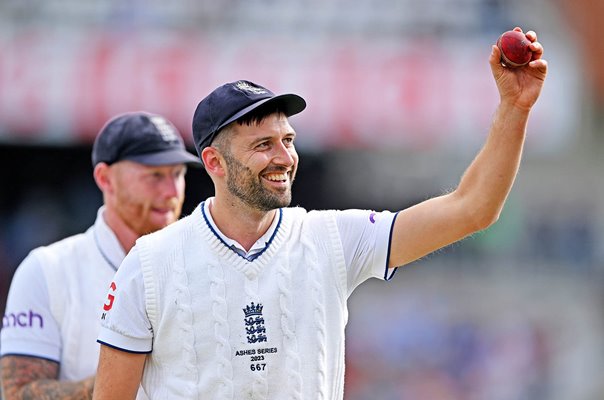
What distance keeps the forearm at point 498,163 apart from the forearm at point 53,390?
182 cm

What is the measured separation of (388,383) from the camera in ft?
55.1

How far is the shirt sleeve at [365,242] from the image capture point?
418cm

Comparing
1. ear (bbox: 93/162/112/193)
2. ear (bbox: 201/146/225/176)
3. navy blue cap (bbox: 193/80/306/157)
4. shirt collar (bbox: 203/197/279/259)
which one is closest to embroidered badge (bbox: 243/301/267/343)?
shirt collar (bbox: 203/197/279/259)

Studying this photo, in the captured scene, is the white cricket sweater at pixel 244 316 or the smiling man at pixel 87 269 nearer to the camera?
the white cricket sweater at pixel 244 316

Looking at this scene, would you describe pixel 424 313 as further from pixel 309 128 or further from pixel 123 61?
pixel 123 61

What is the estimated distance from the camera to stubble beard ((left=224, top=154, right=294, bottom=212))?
13.4ft

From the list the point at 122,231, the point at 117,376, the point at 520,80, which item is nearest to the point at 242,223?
the point at 117,376

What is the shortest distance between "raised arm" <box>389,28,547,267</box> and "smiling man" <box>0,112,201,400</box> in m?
1.68

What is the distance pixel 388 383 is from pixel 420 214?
12.9 metres

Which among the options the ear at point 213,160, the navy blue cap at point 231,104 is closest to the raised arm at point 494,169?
the navy blue cap at point 231,104

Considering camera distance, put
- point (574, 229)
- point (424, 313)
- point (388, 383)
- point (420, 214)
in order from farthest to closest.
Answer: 1. point (574, 229)
2. point (424, 313)
3. point (388, 383)
4. point (420, 214)

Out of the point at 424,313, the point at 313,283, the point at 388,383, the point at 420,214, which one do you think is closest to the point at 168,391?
the point at 313,283

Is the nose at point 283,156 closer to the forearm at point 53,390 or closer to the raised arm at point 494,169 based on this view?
the raised arm at point 494,169

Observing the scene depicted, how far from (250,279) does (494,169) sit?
2.90ft
